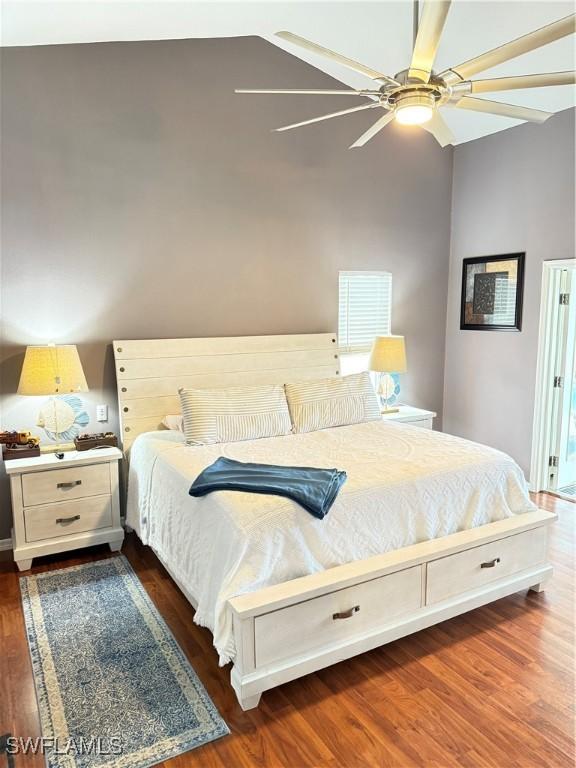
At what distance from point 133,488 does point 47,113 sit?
2.47 meters

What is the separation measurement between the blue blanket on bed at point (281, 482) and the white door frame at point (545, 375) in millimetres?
2623

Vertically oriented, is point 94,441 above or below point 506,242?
below

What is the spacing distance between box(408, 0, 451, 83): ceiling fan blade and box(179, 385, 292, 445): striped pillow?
7.07 ft

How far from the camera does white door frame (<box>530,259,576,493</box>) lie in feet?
14.3

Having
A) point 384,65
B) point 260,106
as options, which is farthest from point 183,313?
point 384,65

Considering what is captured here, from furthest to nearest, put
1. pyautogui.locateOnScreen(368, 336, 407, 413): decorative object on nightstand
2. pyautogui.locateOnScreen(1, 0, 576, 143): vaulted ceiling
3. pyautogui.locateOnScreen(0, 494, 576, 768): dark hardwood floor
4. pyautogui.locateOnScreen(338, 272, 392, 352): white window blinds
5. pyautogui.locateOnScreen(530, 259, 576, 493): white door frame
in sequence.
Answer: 1. pyautogui.locateOnScreen(338, 272, 392, 352): white window blinds
2. pyautogui.locateOnScreen(368, 336, 407, 413): decorative object on nightstand
3. pyautogui.locateOnScreen(530, 259, 576, 493): white door frame
4. pyautogui.locateOnScreen(1, 0, 576, 143): vaulted ceiling
5. pyautogui.locateOnScreen(0, 494, 576, 768): dark hardwood floor

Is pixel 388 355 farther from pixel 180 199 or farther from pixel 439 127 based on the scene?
pixel 439 127

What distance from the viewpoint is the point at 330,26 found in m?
3.76

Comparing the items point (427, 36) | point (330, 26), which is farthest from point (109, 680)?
point (330, 26)

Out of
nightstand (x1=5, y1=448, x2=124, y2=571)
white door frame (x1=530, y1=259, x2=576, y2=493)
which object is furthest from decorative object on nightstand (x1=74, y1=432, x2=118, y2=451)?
white door frame (x1=530, y1=259, x2=576, y2=493)

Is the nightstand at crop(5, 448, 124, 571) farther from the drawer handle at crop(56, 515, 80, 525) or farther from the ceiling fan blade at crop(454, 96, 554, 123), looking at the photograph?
the ceiling fan blade at crop(454, 96, 554, 123)

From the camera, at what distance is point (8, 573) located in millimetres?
3314

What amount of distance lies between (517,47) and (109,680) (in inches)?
116

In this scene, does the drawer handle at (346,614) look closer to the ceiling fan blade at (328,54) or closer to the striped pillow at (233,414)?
the striped pillow at (233,414)
